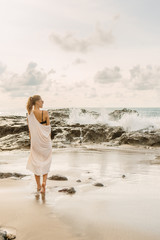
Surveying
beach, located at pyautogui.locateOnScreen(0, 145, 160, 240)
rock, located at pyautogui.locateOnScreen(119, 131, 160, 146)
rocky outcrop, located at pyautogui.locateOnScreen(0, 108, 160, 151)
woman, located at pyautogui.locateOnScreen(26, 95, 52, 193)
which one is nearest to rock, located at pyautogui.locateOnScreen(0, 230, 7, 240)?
beach, located at pyautogui.locateOnScreen(0, 145, 160, 240)

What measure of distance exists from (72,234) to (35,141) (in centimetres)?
254

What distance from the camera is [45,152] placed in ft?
17.9

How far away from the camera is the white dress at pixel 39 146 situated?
537 centimetres

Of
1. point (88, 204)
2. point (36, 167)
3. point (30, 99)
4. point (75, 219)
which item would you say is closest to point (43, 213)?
point (75, 219)

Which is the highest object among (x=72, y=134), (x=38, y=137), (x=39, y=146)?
(x=38, y=137)

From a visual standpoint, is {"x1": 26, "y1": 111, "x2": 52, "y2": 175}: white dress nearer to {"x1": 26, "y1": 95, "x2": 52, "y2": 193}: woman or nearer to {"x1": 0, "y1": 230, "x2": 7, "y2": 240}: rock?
{"x1": 26, "y1": 95, "x2": 52, "y2": 193}: woman

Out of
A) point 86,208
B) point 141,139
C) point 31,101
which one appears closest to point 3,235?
point 86,208

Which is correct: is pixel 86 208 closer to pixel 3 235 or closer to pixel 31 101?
pixel 3 235

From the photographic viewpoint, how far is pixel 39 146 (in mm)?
5430

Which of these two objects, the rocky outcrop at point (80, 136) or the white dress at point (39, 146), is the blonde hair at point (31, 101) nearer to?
the white dress at point (39, 146)

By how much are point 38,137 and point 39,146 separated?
18 cm

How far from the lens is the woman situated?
5.36 m

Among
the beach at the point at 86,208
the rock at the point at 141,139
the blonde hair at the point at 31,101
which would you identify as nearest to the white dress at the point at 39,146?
the blonde hair at the point at 31,101

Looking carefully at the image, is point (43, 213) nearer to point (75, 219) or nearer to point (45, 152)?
point (75, 219)
